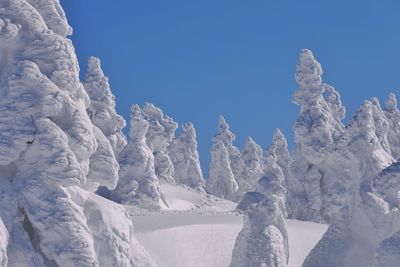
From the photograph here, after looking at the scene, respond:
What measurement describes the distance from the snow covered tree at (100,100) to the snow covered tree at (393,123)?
23.4 metres

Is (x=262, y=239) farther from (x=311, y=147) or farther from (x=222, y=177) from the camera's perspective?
(x=222, y=177)

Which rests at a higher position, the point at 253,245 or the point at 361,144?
the point at 361,144

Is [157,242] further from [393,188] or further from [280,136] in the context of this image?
[280,136]

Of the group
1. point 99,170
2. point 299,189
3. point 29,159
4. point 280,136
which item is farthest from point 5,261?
point 280,136

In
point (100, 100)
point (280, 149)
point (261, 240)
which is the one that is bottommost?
point (280, 149)

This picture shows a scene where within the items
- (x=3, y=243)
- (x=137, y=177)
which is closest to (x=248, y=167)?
(x=137, y=177)

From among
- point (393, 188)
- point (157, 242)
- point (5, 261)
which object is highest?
point (393, 188)

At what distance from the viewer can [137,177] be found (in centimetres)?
4003

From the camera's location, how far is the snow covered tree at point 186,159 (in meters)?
72.5

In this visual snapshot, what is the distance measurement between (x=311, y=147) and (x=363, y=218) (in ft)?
72.2

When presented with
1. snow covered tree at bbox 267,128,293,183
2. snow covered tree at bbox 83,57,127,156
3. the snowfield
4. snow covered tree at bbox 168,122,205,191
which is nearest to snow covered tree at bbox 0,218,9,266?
the snowfield

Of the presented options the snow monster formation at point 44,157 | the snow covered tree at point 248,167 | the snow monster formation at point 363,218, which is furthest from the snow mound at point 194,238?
the snow covered tree at point 248,167

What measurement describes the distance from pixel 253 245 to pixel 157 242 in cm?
746

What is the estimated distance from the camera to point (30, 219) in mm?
11375
